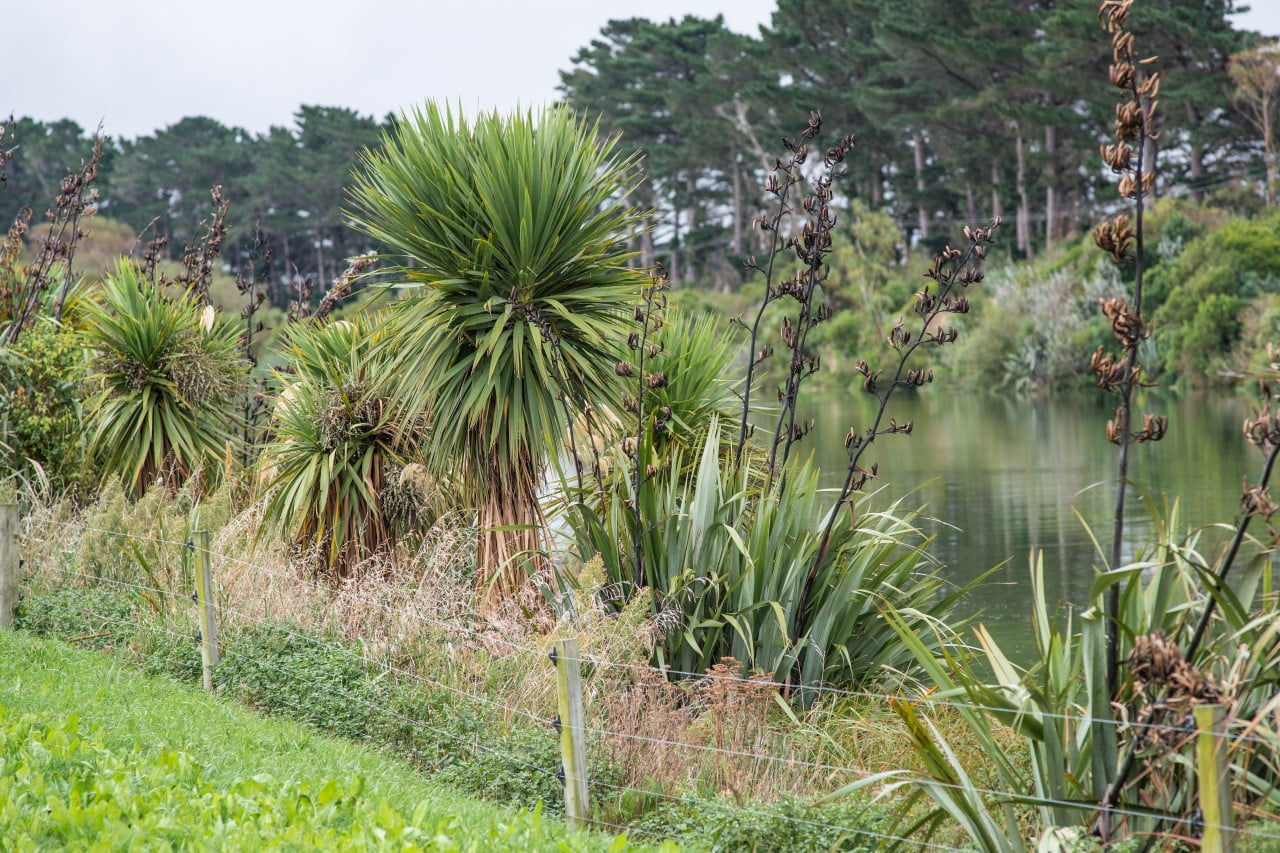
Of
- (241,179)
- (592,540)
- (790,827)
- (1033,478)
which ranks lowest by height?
(1033,478)

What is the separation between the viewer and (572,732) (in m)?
5.77

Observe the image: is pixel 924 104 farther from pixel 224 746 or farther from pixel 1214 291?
pixel 224 746

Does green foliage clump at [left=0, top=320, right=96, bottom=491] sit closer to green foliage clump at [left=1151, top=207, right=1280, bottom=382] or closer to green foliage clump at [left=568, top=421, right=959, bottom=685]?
green foliage clump at [left=568, top=421, right=959, bottom=685]

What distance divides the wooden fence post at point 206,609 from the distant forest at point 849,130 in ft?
113

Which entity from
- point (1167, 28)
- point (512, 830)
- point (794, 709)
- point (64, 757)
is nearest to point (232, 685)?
point (64, 757)

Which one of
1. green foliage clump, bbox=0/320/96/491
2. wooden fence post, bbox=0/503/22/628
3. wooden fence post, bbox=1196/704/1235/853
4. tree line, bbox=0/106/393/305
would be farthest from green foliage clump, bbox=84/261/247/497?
tree line, bbox=0/106/393/305

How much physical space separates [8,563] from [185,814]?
22.3ft

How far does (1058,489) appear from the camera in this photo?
23016mm

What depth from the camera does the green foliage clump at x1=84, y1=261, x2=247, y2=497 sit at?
1304 cm

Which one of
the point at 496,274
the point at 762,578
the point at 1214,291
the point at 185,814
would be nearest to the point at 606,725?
the point at 762,578

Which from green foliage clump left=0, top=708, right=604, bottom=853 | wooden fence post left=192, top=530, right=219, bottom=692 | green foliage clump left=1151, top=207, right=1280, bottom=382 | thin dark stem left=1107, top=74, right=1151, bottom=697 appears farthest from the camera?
green foliage clump left=1151, top=207, right=1280, bottom=382

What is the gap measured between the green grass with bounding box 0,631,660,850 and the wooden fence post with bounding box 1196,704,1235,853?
199 centimetres

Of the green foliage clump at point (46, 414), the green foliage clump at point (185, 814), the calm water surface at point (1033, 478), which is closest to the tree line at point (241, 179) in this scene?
the calm water surface at point (1033, 478)

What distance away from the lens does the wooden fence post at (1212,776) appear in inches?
152
